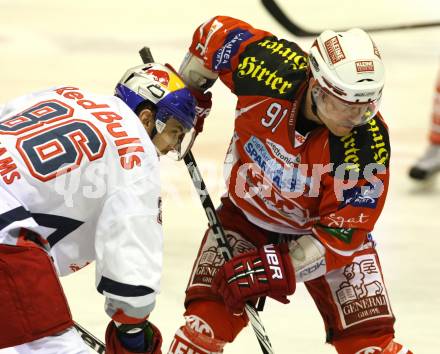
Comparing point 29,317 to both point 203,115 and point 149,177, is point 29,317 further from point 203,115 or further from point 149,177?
point 203,115

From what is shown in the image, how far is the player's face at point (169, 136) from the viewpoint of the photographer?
11.4 ft

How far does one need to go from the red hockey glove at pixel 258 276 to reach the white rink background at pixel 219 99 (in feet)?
2.60

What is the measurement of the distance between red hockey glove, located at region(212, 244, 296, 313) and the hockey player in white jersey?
1.85 ft

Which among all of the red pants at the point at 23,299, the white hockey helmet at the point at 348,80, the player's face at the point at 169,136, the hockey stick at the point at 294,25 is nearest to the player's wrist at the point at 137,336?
the red pants at the point at 23,299

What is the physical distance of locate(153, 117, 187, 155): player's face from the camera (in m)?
3.48

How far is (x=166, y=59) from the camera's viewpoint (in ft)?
25.5

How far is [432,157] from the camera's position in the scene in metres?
6.33

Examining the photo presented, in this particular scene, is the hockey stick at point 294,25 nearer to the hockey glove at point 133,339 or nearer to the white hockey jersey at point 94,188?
the hockey glove at point 133,339

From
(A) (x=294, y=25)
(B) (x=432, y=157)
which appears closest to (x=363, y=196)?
(B) (x=432, y=157)

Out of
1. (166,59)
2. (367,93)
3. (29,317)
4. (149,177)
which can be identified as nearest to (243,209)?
(367,93)

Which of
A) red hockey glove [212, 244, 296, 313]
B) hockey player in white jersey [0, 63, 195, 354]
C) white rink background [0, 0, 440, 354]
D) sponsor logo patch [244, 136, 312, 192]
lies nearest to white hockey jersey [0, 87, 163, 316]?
hockey player in white jersey [0, 63, 195, 354]

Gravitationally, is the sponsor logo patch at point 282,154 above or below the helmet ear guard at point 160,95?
below

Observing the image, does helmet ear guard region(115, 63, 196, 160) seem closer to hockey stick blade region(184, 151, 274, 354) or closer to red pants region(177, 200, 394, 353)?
hockey stick blade region(184, 151, 274, 354)

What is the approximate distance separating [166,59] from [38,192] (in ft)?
15.7
